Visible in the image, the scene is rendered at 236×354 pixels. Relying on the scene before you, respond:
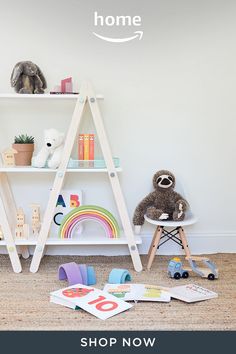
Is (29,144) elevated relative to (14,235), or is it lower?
elevated

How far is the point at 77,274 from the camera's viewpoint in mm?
2715

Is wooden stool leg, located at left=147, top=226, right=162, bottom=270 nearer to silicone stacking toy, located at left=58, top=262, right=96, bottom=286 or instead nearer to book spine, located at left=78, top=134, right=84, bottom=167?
silicone stacking toy, located at left=58, top=262, right=96, bottom=286

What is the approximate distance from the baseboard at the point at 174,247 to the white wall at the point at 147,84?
21 millimetres

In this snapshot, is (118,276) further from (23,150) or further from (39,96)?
(39,96)

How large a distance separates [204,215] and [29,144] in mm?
1210

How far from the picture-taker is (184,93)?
3234mm

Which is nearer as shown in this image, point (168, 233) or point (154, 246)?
point (154, 246)

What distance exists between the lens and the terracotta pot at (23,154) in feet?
9.94

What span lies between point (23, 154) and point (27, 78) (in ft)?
1.45

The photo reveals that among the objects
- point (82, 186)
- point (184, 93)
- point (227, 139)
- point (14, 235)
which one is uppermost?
point (184, 93)

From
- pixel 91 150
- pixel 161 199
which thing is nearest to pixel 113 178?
pixel 91 150

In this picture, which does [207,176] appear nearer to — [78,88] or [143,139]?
[143,139]

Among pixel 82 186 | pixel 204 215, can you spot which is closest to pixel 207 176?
pixel 204 215

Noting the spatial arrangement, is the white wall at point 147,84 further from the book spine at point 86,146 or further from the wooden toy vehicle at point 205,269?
the wooden toy vehicle at point 205,269
